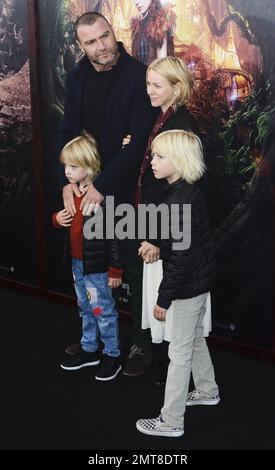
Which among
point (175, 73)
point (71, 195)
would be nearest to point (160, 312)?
point (71, 195)

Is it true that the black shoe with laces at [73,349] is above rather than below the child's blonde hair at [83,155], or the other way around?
below

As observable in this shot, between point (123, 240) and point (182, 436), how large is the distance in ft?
3.05

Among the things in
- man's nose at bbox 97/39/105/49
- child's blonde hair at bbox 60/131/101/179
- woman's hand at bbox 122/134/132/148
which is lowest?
child's blonde hair at bbox 60/131/101/179

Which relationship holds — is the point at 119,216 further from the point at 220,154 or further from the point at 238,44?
the point at 238,44

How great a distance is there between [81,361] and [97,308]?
314 mm

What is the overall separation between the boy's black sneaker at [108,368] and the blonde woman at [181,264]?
21.1 inches

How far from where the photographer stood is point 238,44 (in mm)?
3146

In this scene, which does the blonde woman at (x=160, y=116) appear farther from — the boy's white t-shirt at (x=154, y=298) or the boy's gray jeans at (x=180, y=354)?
the boy's gray jeans at (x=180, y=354)

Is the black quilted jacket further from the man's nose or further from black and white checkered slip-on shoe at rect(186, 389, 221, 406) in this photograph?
the man's nose

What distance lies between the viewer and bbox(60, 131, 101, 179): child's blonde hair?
308 cm

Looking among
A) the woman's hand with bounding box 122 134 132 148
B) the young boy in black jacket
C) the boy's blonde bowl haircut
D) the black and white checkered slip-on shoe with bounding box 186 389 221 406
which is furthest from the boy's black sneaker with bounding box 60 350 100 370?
the boy's blonde bowl haircut

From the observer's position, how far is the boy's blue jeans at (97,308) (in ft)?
10.5

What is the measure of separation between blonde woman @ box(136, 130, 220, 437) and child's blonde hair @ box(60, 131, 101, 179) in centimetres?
55

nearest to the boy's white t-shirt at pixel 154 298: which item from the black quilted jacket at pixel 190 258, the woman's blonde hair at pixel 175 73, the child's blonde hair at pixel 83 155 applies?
the black quilted jacket at pixel 190 258
